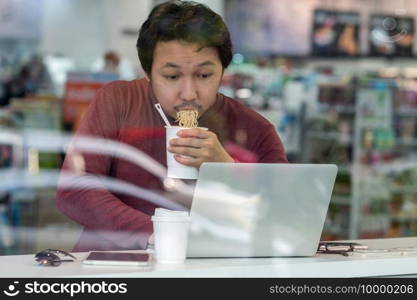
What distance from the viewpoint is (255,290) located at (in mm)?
2098

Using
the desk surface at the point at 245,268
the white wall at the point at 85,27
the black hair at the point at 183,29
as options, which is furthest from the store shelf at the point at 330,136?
the desk surface at the point at 245,268

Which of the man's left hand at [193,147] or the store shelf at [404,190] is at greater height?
the man's left hand at [193,147]

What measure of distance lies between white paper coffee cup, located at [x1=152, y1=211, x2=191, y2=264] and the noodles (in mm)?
509

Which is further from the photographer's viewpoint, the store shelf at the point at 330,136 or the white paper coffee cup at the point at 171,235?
the store shelf at the point at 330,136

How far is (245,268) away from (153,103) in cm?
97

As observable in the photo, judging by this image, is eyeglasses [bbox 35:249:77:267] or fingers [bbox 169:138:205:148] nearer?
eyeglasses [bbox 35:249:77:267]

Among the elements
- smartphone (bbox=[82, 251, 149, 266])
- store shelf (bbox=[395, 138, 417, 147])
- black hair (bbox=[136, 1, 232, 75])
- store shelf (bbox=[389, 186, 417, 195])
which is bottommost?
store shelf (bbox=[389, 186, 417, 195])

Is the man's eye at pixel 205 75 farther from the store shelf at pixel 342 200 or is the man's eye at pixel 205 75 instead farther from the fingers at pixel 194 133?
the store shelf at pixel 342 200

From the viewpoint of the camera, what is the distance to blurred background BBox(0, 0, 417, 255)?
17.9 ft

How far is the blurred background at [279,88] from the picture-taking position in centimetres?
547

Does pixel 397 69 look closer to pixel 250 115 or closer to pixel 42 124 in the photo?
pixel 42 124

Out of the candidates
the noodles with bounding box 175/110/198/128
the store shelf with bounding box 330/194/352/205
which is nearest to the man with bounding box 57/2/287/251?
the noodles with bounding box 175/110/198/128

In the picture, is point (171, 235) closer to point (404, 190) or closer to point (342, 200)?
point (342, 200)

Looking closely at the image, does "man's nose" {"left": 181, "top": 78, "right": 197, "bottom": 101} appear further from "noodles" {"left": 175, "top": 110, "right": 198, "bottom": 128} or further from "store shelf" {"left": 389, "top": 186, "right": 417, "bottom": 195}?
"store shelf" {"left": 389, "top": 186, "right": 417, "bottom": 195}
